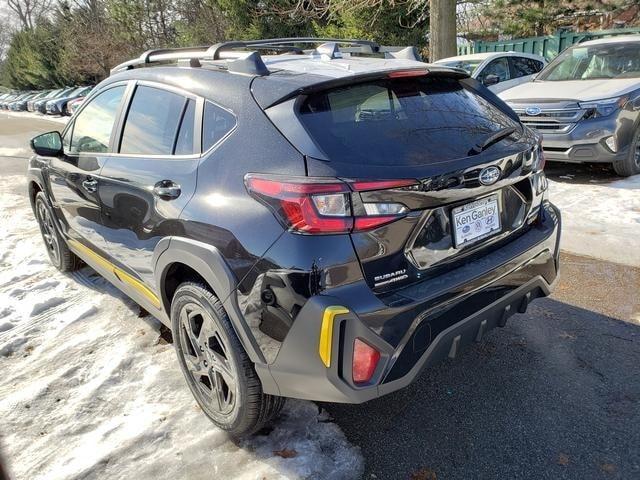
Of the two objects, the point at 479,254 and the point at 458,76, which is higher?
the point at 458,76

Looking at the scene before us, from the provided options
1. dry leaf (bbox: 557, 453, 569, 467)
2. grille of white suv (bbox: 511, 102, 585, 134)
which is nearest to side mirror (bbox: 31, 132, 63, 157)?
dry leaf (bbox: 557, 453, 569, 467)

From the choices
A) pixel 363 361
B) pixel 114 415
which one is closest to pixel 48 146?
pixel 114 415

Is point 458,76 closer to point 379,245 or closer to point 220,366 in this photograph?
point 379,245

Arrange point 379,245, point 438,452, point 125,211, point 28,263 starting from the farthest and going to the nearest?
point 28,263, point 125,211, point 438,452, point 379,245

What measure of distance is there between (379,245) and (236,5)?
21.0 meters

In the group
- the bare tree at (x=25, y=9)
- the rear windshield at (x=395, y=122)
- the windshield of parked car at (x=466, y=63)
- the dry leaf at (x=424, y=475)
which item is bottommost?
the dry leaf at (x=424, y=475)

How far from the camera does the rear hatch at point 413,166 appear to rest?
2016mm

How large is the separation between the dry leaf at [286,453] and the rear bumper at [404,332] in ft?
1.33

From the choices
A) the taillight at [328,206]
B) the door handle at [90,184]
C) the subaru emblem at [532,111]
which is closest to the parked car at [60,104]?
the subaru emblem at [532,111]

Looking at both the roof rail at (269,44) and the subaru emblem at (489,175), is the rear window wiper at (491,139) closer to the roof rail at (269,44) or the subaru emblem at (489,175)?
the subaru emblem at (489,175)

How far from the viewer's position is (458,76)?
2.79 meters

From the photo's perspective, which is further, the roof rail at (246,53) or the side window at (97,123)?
the side window at (97,123)

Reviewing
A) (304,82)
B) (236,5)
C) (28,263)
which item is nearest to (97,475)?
(304,82)

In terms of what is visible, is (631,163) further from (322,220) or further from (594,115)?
(322,220)
